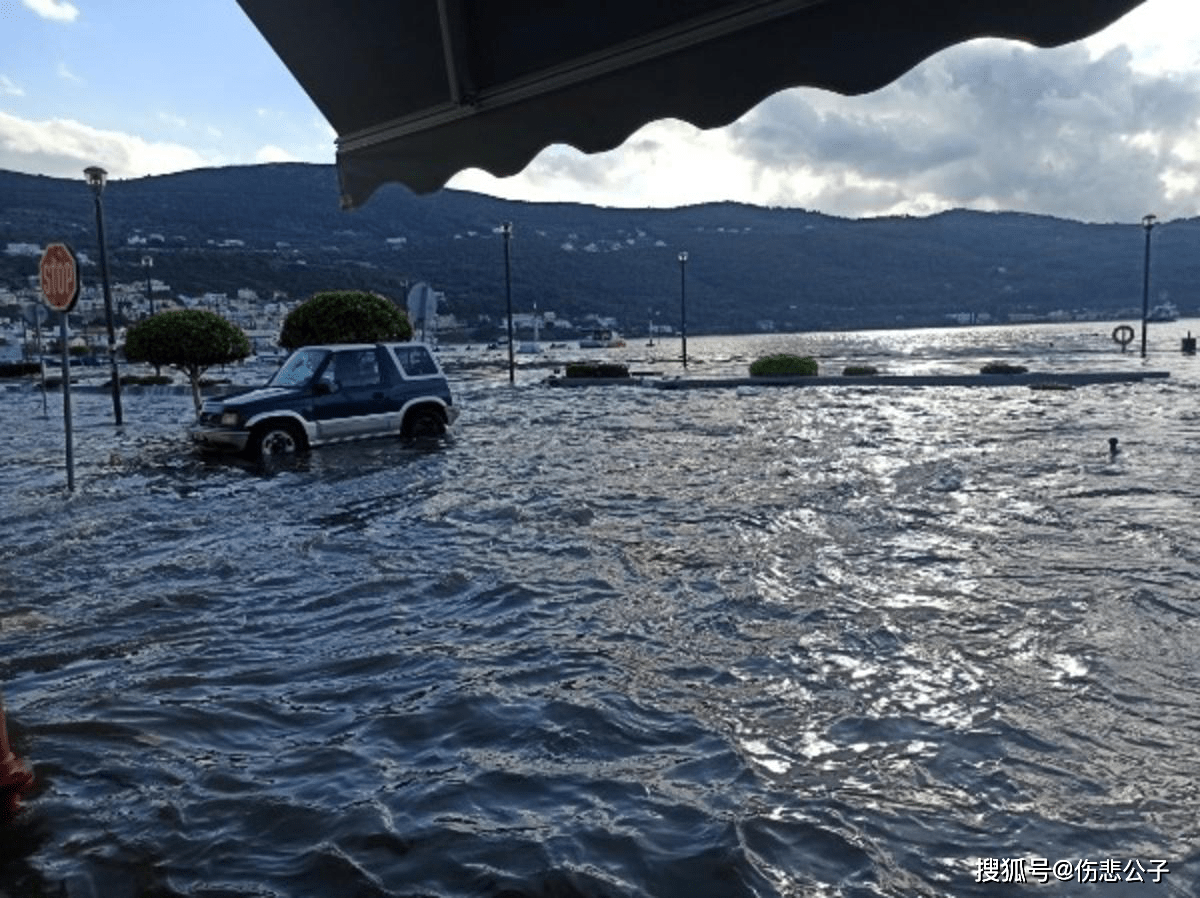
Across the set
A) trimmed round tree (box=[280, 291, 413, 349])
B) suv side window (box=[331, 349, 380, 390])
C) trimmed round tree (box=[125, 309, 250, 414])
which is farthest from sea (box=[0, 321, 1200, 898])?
trimmed round tree (box=[280, 291, 413, 349])

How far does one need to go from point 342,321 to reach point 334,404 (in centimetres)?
1268

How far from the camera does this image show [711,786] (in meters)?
4.34

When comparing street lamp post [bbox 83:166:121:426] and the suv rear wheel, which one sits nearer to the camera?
the suv rear wheel

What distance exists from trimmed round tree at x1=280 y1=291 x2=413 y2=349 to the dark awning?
23.0 m

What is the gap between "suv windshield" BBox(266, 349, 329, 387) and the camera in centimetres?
1609

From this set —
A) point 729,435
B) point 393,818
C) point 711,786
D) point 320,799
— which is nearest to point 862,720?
point 711,786

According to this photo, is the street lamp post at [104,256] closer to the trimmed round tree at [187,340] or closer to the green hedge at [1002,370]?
the trimmed round tree at [187,340]

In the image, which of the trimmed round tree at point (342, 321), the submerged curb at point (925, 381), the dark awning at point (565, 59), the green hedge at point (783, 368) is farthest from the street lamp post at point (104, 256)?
the green hedge at point (783, 368)

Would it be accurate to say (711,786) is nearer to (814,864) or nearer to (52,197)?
(814,864)

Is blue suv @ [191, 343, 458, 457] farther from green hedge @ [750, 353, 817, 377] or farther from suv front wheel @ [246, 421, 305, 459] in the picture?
green hedge @ [750, 353, 817, 377]

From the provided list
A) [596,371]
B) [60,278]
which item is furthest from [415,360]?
[596,371]

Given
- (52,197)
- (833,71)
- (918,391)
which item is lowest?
(918,391)

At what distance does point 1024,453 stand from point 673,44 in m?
13.2

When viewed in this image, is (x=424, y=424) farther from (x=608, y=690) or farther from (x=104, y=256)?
(x=608, y=690)
